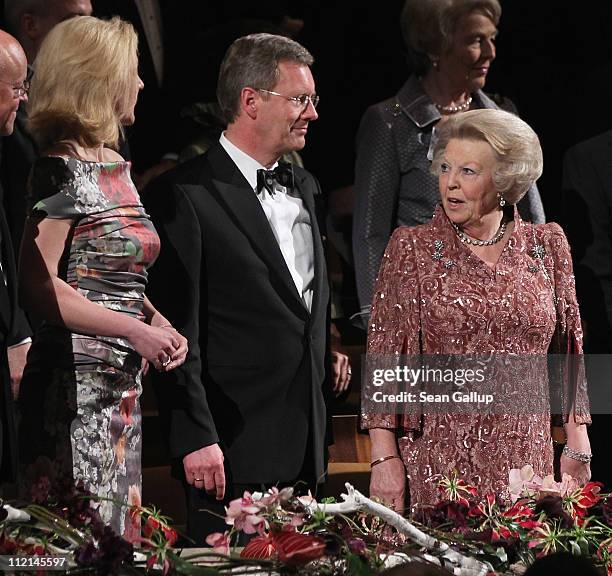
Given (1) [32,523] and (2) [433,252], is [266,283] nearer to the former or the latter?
(2) [433,252]

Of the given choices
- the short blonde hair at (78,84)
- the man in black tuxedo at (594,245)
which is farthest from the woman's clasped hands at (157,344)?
the man in black tuxedo at (594,245)

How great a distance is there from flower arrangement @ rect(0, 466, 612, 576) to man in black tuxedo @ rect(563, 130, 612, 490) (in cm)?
165

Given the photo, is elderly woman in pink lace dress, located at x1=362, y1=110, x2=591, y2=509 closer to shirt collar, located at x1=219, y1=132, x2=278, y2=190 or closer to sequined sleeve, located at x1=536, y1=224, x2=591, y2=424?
sequined sleeve, located at x1=536, y1=224, x2=591, y2=424

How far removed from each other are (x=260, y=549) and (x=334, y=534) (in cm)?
12

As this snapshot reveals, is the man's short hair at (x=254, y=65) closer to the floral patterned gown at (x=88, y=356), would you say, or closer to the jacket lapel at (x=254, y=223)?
the jacket lapel at (x=254, y=223)

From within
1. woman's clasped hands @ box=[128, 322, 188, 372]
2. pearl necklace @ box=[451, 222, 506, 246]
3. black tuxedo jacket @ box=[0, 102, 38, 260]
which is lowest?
woman's clasped hands @ box=[128, 322, 188, 372]

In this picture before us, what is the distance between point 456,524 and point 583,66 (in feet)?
10.1

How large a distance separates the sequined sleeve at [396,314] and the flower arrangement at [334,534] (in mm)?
779

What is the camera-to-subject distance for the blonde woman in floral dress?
105 inches

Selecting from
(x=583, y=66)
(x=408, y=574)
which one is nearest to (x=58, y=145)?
(x=408, y=574)

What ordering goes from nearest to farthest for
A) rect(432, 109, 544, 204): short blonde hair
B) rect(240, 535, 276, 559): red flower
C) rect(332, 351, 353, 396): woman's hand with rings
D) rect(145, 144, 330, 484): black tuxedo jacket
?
1. rect(240, 535, 276, 559): red flower
2. rect(432, 109, 544, 204): short blonde hair
3. rect(145, 144, 330, 484): black tuxedo jacket
4. rect(332, 351, 353, 396): woman's hand with rings

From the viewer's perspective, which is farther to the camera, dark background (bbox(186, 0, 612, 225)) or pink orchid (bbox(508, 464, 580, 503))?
dark background (bbox(186, 0, 612, 225))

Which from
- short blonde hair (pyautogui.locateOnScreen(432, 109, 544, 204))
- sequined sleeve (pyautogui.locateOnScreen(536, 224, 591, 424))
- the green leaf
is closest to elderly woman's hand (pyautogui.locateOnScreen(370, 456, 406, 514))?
sequined sleeve (pyautogui.locateOnScreen(536, 224, 591, 424))

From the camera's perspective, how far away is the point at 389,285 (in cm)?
292
